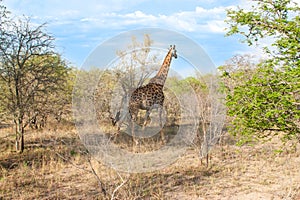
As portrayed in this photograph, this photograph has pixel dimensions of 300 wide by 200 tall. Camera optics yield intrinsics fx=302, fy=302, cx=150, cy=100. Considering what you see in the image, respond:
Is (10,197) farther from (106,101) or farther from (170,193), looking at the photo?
(106,101)

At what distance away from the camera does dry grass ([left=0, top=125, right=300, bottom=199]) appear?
636 centimetres

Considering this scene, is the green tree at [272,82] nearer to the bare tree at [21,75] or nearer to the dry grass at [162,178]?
the dry grass at [162,178]

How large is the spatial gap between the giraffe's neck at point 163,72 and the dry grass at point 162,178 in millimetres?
2552

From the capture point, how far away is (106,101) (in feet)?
35.9

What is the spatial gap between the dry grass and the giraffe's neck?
2552 mm

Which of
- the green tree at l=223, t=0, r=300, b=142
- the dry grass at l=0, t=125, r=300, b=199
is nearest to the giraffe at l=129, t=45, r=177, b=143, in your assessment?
the dry grass at l=0, t=125, r=300, b=199

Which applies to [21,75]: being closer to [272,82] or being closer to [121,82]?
[121,82]

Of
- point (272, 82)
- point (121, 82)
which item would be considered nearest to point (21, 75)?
point (121, 82)

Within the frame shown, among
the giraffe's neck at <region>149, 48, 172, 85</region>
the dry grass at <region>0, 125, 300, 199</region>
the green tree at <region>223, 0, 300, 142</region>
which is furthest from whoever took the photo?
the giraffe's neck at <region>149, 48, 172, 85</region>

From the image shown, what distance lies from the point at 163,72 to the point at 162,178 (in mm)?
3235

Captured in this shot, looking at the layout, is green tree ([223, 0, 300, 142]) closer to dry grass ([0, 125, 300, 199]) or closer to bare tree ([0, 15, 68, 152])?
dry grass ([0, 125, 300, 199])

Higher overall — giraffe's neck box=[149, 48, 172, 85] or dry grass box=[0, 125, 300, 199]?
giraffe's neck box=[149, 48, 172, 85]

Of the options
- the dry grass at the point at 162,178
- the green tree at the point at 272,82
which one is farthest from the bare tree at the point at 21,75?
the green tree at the point at 272,82

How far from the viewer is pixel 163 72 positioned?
9117 mm
